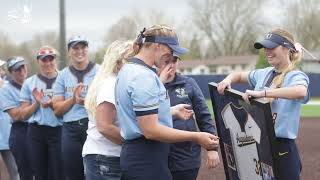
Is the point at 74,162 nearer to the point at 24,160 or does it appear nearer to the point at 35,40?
the point at 24,160

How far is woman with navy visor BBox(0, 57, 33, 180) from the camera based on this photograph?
798 centimetres

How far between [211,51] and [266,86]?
86051mm

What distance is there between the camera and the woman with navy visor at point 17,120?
7984mm

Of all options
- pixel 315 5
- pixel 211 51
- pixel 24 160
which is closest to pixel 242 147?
pixel 24 160

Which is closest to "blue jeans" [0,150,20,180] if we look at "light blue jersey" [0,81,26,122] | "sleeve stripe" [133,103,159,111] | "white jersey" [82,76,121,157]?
"light blue jersey" [0,81,26,122]

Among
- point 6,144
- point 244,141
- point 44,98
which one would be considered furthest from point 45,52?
point 244,141

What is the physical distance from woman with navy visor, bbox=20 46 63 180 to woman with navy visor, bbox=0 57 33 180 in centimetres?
35

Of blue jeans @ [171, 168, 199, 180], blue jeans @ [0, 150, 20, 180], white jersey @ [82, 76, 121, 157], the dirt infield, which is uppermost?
white jersey @ [82, 76, 121, 157]

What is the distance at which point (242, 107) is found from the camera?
14.5 ft

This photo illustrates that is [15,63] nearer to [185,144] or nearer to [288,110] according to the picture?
[185,144]

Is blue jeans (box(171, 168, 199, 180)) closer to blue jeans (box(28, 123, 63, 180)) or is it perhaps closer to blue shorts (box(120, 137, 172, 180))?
blue shorts (box(120, 137, 172, 180))

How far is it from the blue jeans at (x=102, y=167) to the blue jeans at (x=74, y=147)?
4.97 ft

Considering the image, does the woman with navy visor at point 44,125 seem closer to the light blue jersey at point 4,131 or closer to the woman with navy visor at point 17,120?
the woman with navy visor at point 17,120

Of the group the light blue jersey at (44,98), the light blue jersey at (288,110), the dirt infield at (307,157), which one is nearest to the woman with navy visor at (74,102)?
the light blue jersey at (44,98)
